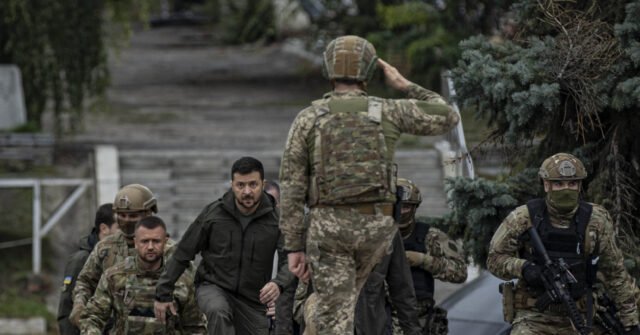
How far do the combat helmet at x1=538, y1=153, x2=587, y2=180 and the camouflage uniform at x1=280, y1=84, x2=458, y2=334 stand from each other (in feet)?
5.05

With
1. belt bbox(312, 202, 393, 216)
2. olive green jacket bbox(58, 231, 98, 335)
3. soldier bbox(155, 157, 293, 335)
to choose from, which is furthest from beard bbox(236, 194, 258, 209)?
olive green jacket bbox(58, 231, 98, 335)

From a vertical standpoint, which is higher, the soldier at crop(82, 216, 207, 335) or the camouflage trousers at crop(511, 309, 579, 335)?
the soldier at crop(82, 216, 207, 335)

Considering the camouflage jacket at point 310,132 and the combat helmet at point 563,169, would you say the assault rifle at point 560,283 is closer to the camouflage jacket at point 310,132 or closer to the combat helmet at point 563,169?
the combat helmet at point 563,169

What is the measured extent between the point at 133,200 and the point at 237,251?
37.6 inches

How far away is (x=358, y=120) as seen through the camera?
5734 mm

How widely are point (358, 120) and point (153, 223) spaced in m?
2.14

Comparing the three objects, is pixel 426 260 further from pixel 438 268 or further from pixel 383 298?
pixel 383 298

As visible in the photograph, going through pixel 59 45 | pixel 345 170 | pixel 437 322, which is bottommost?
pixel 437 322

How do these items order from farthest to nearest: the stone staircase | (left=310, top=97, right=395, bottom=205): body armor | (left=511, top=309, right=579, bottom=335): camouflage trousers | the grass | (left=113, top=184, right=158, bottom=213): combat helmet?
the stone staircase
the grass
(left=113, top=184, right=158, bottom=213): combat helmet
(left=511, top=309, right=579, bottom=335): camouflage trousers
(left=310, top=97, right=395, bottom=205): body armor

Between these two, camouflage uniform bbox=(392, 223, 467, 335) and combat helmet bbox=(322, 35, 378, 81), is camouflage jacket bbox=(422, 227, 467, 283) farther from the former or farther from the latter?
combat helmet bbox=(322, 35, 378, 81)

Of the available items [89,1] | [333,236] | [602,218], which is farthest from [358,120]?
[89,1]

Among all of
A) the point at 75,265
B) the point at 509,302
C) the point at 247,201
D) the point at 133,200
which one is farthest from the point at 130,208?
the point at 509,302

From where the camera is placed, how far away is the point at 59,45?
18.8 meters

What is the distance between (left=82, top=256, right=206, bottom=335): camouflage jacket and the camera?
7207 millimetres
